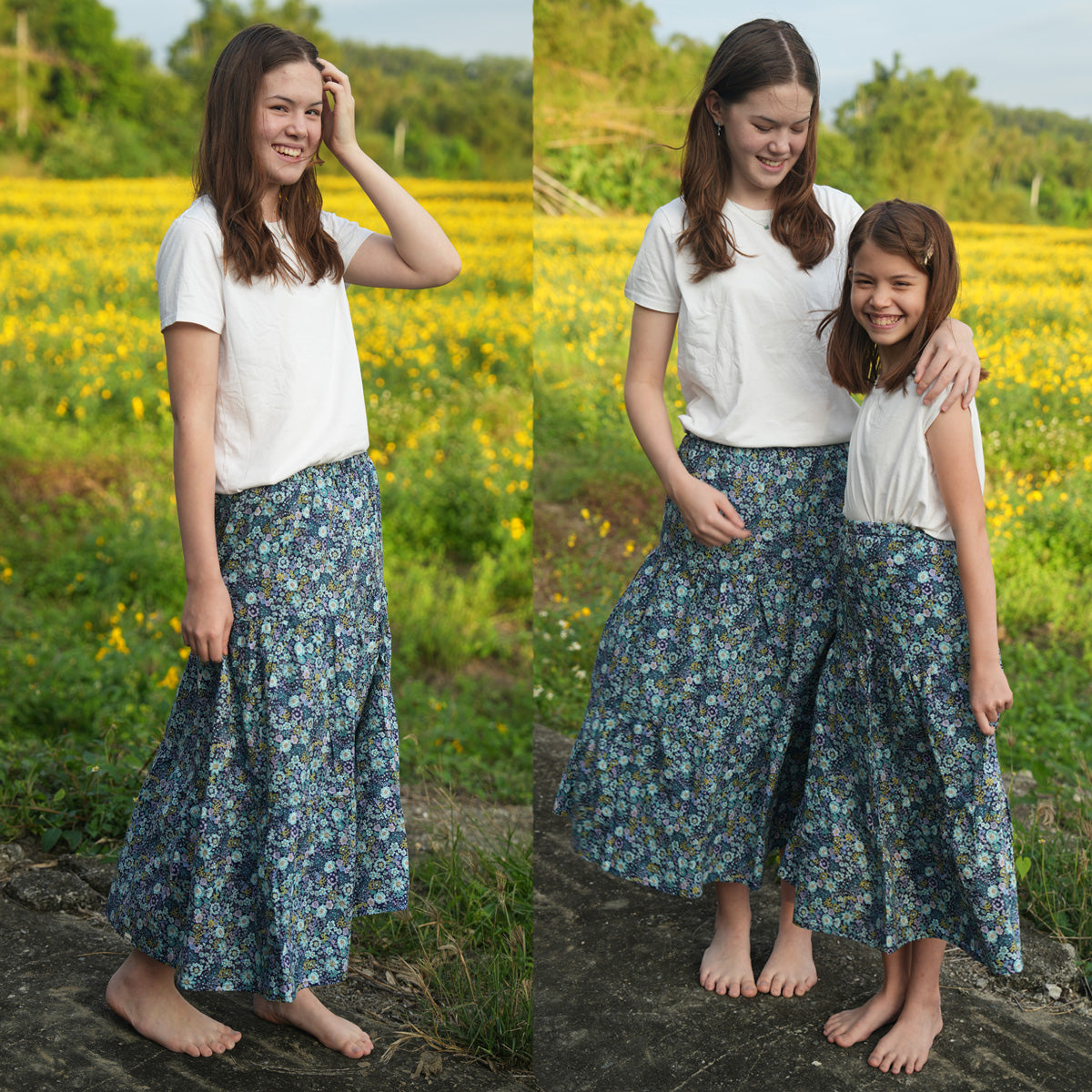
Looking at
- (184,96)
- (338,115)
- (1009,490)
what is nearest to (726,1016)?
(338,115)

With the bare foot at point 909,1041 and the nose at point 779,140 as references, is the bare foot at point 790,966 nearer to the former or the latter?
the bare foot at point 909,1041

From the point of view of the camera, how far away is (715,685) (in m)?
2.30

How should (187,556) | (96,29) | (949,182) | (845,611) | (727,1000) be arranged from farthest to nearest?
(96,29) → (949,182) → (727,1000) → (845,611) → (187,556)

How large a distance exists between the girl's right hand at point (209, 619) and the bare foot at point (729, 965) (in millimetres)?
1168

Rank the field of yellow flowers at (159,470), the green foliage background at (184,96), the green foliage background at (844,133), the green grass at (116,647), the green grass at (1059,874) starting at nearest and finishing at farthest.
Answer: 1. the green grass at (1059,874)
2. the green grass at (116,647)
3. the field of yellow flowers at (159,470)
4. the green foliage background at (844,133)
5. the green foliage background at (184,96)

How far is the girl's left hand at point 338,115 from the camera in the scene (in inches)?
79.0

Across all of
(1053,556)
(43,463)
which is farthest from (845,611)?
(43,463)

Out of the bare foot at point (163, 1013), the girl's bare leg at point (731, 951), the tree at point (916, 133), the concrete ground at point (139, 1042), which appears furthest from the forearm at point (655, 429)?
the tree at point (916, 133)

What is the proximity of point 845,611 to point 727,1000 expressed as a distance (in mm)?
824

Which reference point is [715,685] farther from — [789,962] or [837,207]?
[837,207]

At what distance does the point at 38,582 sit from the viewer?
477 centimetres

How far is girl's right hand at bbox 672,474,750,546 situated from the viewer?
7.22 ft

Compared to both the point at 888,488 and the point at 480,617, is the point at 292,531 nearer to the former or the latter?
the point at 888,488

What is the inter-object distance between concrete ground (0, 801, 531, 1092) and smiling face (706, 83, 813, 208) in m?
1.73
